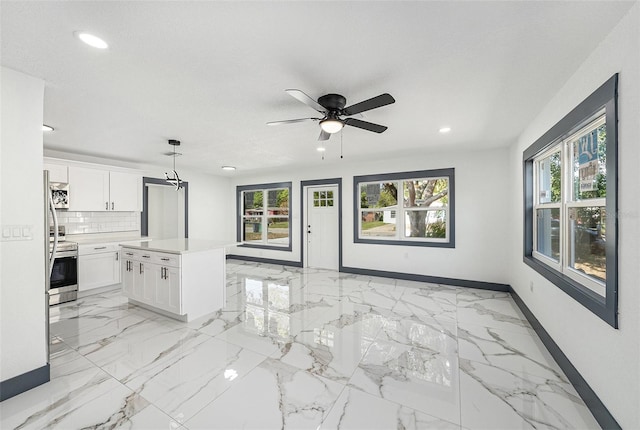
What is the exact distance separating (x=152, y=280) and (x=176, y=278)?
1.68ft

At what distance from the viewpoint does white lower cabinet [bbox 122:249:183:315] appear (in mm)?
3197

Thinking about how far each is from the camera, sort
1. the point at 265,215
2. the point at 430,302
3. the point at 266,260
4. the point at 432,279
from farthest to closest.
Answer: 1. the point at 265,215
2. the point at 266,260
3. the point at 432,279
4. the point at 430,302

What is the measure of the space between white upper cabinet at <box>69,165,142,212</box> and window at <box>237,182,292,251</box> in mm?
2678

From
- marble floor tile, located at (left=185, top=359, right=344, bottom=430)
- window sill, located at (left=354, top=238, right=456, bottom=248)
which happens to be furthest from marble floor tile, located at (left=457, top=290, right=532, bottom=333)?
marble floor tile, located at (left=185, top=359, right=344, bottom=430)

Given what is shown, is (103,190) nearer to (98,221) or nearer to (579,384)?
(98,221)

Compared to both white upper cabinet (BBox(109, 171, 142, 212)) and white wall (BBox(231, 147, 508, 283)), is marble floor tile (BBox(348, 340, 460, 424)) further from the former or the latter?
white upper cabinet (BBox(109, 171, 142, 212))

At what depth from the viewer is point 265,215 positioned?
722cm

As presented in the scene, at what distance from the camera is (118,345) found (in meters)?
2.69

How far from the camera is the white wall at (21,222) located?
6.41ft

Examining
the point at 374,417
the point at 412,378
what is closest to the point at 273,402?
the point at 374,417

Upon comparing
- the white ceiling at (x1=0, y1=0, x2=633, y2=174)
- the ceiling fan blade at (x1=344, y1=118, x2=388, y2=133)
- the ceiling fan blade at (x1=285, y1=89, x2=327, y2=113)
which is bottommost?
the ceiling fan blade at (x1=344, y1=118, x2=388, y2=133)

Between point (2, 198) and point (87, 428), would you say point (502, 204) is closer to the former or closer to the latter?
point (87, 428)

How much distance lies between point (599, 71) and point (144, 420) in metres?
3.72

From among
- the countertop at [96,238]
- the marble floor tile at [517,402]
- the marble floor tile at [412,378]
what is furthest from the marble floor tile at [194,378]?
the countertop at [96,238]
